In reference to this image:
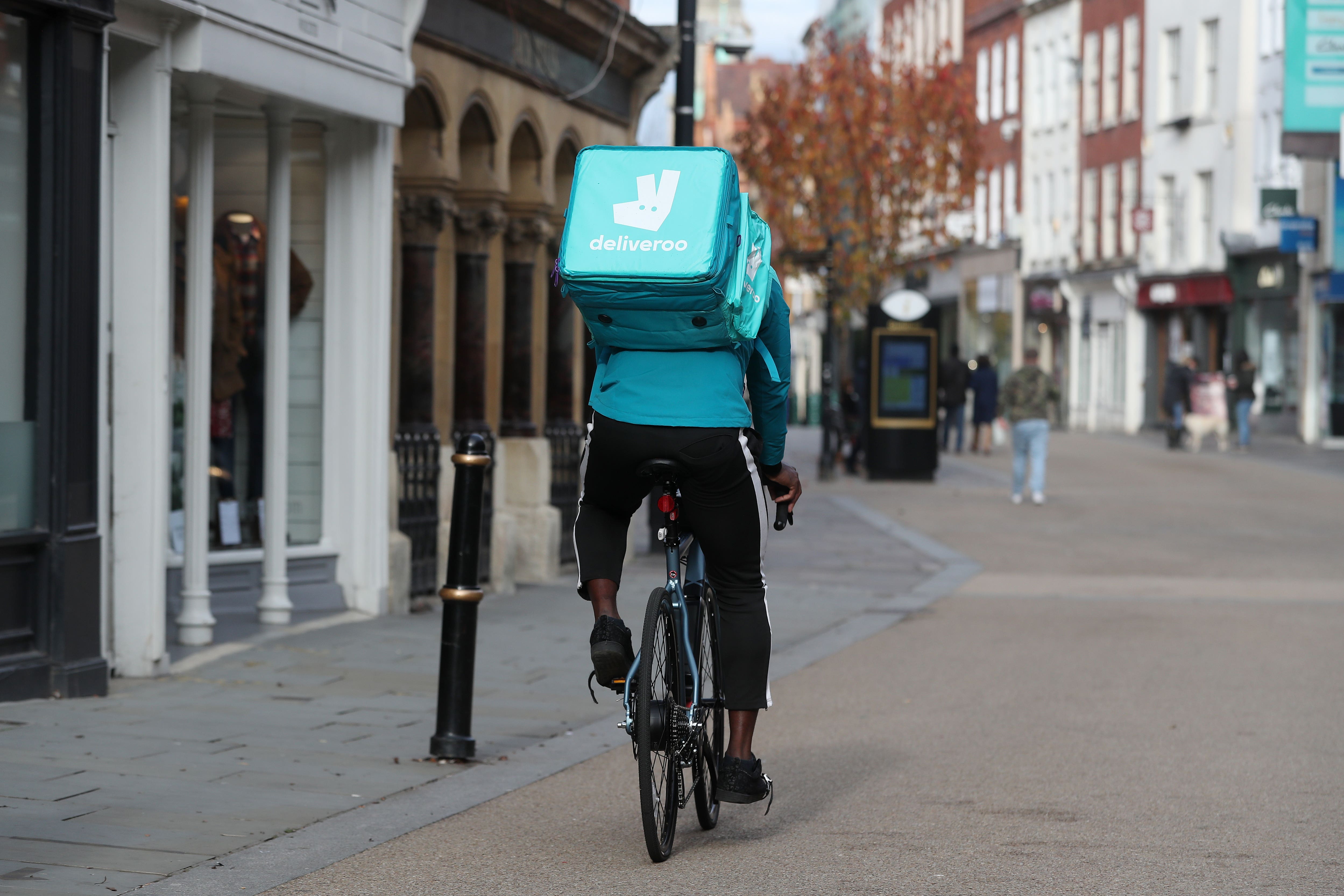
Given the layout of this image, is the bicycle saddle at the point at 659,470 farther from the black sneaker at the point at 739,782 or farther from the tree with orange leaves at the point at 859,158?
the tree with orange leaves at the point at 859,158

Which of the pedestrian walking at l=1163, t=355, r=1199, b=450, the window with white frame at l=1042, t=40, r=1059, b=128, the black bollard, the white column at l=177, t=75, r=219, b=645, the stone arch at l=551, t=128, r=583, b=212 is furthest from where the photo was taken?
the window with white frame at l=1042, t=40, r=1059, b=128

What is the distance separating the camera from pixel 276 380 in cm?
1052

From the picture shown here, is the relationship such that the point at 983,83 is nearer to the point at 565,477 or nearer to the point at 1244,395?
the point at 1244,395

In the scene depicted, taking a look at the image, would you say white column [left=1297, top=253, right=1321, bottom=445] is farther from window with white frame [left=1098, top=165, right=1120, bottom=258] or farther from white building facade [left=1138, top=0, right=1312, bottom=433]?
window with white frame [left=1098, top=165, right=1120, bottom=258]

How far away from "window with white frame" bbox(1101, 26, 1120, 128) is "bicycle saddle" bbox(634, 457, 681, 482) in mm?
48456

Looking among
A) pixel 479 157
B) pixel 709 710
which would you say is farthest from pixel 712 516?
pixel 479 157

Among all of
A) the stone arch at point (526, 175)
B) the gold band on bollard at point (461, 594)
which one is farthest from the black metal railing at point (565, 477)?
the gold band on bollard at point (461, 594)

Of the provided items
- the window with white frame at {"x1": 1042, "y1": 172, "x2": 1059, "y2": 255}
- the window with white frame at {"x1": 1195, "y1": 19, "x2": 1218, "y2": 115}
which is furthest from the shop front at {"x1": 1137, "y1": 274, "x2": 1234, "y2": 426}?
the window with white frame at {"x1": 1042, "y1": 172, "x2": 1059, "y2": 255}

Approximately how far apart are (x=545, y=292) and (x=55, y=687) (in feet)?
25.9

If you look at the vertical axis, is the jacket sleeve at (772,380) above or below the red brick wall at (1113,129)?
below

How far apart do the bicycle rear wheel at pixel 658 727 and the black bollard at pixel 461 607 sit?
4.59 ft

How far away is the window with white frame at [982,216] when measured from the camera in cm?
6241

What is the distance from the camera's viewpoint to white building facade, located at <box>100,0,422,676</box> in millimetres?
8414

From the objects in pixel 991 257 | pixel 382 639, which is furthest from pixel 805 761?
pixel 991 257
